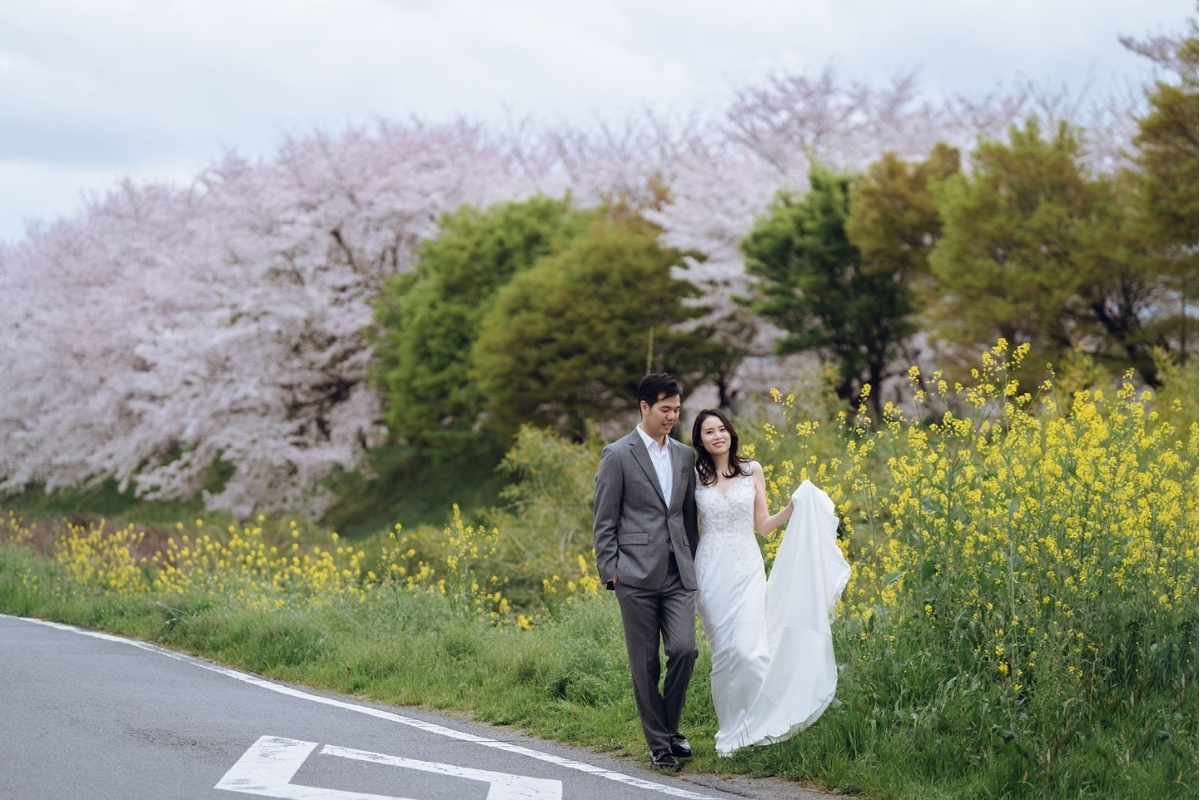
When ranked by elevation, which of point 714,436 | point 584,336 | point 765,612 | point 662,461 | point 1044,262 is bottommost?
point 765,612

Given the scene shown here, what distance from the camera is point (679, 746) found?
641 centimetres

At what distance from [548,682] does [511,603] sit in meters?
6.29

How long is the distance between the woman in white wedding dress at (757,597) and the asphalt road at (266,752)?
354 mm

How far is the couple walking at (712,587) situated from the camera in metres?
6.25

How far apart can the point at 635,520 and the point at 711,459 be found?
1.80 feet

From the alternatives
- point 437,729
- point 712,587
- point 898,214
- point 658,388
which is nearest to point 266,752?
point 437,729

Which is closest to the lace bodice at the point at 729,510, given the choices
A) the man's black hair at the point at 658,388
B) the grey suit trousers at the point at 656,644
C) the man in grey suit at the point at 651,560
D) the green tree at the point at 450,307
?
the man in grey suit at the point at 651,560

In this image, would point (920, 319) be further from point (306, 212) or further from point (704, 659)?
point (704, 659)

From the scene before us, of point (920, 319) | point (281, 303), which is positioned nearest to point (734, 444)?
point (920, 319)

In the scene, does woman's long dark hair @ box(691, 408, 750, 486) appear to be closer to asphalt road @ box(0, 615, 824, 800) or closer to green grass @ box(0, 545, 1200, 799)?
green grass @ box(0, 545, 1200, 799)

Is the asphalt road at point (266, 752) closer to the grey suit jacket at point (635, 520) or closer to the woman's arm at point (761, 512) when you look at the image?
the grey suit jacket at point (635, 520)

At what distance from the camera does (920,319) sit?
1012 inches

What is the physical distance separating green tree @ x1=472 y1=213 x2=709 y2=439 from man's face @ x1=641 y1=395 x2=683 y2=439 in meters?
21.3

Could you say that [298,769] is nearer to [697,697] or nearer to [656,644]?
[656,644]
